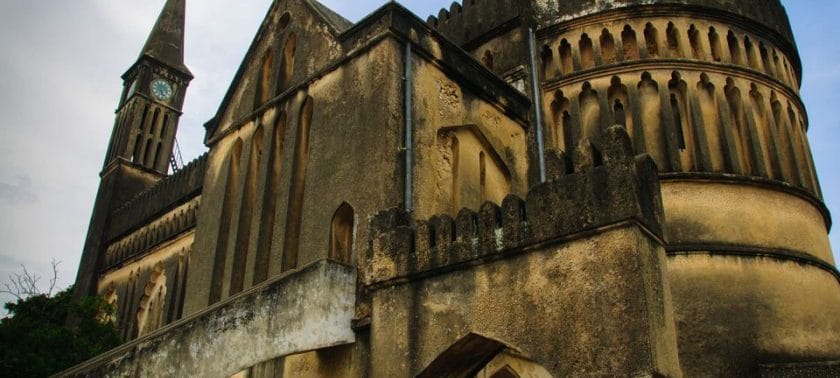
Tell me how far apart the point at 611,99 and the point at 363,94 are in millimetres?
5744

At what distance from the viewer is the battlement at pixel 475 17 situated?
578 inches

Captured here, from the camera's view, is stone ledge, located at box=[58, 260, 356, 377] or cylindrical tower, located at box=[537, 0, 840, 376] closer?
stone ledge, located at box=[58, 260, 356, 377]

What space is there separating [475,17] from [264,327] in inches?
373

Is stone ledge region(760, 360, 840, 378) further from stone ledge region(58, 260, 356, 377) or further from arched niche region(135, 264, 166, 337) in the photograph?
arched niche region(135, 264, 166, 337)

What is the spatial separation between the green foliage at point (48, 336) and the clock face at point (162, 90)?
11558mm

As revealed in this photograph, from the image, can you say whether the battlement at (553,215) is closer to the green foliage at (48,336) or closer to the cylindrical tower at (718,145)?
the cylindrical tower at (718,145)

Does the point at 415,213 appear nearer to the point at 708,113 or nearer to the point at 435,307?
the point at 435,307

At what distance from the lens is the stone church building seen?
6.36 meters

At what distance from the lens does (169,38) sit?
Result: 29.1m

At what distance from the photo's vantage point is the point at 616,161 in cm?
630

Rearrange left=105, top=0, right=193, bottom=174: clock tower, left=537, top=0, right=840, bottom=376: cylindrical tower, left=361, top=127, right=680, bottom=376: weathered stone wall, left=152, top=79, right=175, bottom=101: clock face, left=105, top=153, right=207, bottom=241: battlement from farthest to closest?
left=152, top=79, right=175, bottom=101: clock face < left=105, top=0, right=193, bottom=174: clock tower < left=105, top=153, right=207, bottom=241: battlement < left=537, top=0, right=840, bottom=376: cylindrical tower < left=361, top=127, right=680, bottom=376: weathered stone wall

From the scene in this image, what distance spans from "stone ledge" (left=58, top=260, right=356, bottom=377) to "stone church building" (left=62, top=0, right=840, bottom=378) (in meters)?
0.02

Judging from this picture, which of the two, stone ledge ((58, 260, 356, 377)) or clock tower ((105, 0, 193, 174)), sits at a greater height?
Result: clock tower ((105, 0, 193, 174))

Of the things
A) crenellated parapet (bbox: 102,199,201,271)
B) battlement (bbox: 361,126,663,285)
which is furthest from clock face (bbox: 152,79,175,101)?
battlement (bbox: 361,126,663,285)
